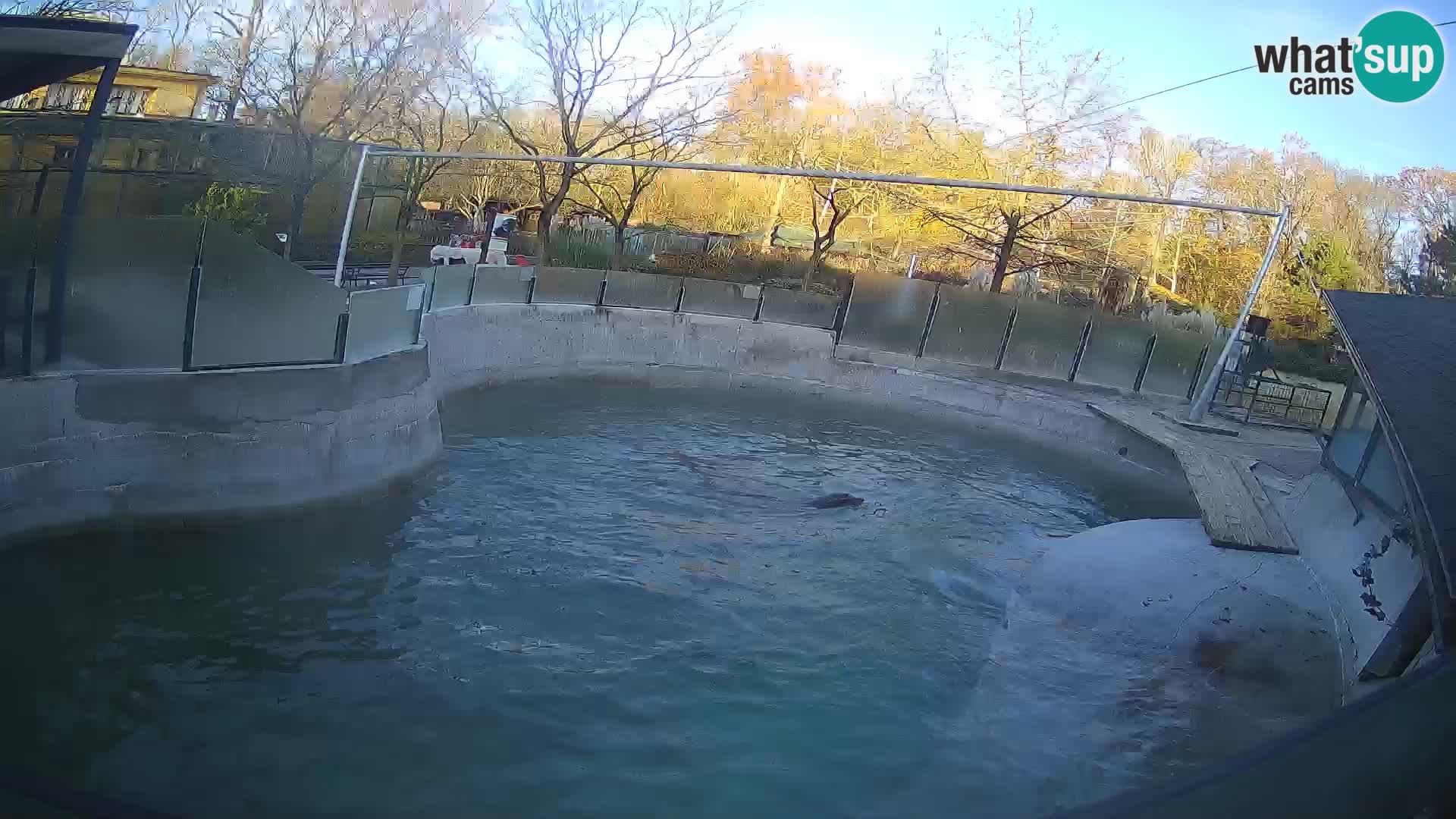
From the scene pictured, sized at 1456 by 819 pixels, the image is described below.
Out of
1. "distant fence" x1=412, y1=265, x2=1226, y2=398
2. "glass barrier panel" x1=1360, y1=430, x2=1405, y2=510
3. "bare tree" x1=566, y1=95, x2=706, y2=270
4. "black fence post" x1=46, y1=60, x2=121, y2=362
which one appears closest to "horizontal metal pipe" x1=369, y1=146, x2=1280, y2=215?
"black fence post" x1=46, y1=60, x2=121, y2=362

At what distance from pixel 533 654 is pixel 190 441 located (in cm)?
457

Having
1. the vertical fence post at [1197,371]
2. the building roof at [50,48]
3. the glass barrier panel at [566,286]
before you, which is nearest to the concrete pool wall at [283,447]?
the glass barrier panel at [566,286]

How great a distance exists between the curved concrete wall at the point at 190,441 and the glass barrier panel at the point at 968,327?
1578 centimetres

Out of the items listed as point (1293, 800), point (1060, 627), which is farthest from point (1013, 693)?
point (1293, 800)

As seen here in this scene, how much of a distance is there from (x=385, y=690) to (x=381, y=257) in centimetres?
2257

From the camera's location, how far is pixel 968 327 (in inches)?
1043

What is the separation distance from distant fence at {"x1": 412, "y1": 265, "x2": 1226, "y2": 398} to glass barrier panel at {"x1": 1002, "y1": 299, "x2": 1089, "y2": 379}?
2cm

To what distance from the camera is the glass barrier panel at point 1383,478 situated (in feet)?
27.4

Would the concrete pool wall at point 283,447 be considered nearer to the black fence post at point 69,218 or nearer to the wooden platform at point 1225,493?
the wooden platform at point 1225,493

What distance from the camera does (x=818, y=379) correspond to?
26.3 metres

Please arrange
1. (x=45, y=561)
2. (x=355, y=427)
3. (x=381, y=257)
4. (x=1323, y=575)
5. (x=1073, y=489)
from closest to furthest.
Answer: (x=1323, y=575), (x=45, y=561), (x=355, y=427), (x=1073, y=489), (x=381, y=257)

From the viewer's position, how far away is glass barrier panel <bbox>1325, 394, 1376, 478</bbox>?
9.64m

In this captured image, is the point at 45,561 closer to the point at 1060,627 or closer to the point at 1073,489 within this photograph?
the point at 1060,627

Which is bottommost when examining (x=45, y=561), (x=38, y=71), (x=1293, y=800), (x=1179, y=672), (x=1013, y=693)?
(x=45, y=561)
